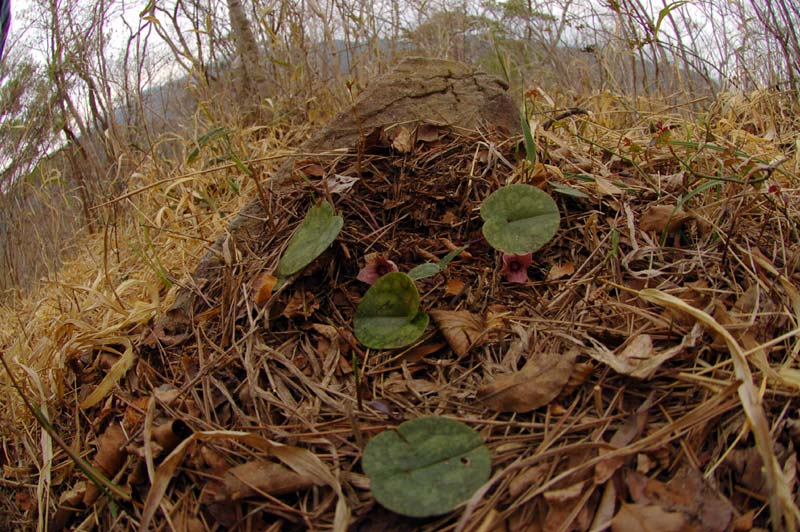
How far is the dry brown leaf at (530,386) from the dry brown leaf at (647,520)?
196 mm

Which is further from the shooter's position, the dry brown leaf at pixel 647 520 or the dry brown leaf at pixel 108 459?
the dry brown leaf at pixel 108 459

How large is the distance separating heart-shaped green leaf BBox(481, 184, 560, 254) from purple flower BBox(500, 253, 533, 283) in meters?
0.04

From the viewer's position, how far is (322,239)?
3.51 ft

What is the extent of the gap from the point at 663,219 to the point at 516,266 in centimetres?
34

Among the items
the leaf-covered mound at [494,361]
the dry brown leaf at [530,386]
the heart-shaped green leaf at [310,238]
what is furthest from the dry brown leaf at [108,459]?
the dry brown leaf at [530,386]

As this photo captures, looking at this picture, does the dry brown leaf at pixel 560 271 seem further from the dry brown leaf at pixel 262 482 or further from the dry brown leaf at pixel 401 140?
the dry brown leaf at pixel 262 482

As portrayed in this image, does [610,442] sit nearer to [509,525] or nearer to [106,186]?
[509,525]

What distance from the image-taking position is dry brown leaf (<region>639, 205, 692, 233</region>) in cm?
108

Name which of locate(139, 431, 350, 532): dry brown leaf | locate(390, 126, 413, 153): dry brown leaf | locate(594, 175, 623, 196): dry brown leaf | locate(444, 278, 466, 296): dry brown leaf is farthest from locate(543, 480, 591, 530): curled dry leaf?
locate(390, 126, 413, 153): dry brown leaf

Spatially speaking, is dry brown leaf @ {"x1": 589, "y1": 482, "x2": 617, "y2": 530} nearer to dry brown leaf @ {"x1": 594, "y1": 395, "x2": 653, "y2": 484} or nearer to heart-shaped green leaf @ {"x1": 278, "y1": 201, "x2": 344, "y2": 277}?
dry brown leaf @ {"x1": 594, "y1": 395, "x2": 653, "y2": 484}

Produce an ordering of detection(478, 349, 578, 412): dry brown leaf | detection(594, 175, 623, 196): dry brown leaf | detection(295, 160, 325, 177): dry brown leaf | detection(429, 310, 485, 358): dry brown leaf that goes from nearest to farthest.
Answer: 1. detection(478, 349, 578, 412): dry brown leaf
2. detection(429, 310, 485, 358): dry brown leaf
3. detection(594, 175, 623, 196): dry brown leaf
4. detection(295, 160, 325, 177): dry brown leaf

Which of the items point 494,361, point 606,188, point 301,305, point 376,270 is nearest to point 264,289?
point 301,305

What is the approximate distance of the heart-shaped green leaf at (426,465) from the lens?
70 cm

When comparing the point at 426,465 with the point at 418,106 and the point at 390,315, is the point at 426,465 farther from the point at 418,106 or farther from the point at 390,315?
the point at 418,106
